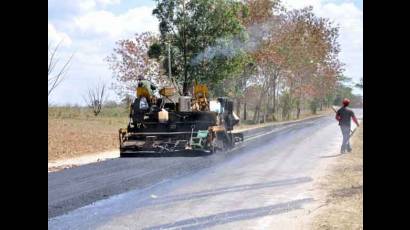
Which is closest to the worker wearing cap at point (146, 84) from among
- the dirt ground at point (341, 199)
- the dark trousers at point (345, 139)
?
A: the dark trousers at point (345, 139)

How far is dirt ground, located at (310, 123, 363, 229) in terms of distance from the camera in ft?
22.6

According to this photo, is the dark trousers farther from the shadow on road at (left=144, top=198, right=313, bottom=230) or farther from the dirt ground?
the shadow on road at (left=144, top=198, right=313, bottom=230)

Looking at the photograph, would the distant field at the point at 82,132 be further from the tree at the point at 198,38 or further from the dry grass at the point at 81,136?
the tree at the point at 198,38

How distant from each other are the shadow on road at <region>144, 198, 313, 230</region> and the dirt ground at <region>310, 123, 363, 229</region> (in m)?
0.50

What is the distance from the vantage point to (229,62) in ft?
60.9

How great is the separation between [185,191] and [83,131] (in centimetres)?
1714

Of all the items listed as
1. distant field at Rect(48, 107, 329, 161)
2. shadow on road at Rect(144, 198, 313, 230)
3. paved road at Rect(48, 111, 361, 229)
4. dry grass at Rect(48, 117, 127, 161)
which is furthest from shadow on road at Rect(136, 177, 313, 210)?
dry grass at Rect(48, 117, 127, 161)

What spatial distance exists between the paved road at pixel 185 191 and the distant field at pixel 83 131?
3.86 meters

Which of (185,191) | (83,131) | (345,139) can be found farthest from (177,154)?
(83,131)

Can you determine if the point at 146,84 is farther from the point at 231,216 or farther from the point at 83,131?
the point at 83,131
